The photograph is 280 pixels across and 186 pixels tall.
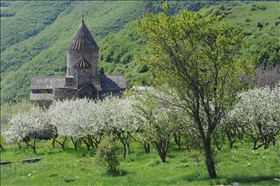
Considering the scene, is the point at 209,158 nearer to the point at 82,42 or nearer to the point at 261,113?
the point at 261,113

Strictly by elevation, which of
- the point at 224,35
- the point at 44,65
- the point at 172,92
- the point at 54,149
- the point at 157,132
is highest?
the point at 44,65

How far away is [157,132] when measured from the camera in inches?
992

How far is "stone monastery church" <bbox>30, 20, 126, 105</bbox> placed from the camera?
62.7 m

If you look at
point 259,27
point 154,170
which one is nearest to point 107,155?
point 154,170

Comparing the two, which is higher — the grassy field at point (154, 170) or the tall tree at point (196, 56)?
the tall tree at point (196, 56)

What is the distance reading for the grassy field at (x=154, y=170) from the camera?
73.6 feet

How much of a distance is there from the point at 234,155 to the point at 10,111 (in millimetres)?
53026

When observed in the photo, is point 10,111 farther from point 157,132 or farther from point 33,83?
point 157,132

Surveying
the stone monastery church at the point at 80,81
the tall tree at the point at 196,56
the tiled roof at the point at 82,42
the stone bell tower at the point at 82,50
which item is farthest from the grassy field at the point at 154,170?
the tiled roof at the point at 82,42

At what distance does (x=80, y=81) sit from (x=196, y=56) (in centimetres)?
4465

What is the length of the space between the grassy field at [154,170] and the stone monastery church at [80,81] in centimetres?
2375

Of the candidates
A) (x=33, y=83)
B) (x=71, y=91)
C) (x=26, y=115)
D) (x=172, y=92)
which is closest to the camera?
(x=172, y=92)

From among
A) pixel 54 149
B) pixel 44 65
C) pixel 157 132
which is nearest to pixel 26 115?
pixel 54 149

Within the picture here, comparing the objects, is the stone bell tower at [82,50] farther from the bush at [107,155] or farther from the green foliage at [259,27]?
the bush at [107,155]
